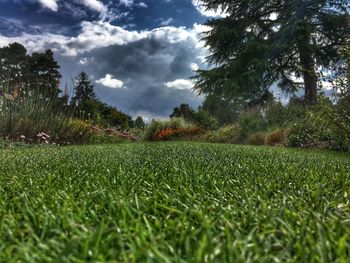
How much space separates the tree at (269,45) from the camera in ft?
58.1

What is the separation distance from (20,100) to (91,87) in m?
28.1

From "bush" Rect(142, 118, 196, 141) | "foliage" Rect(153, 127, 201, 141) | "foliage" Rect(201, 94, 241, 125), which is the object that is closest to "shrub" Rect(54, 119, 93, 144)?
"foliage" Rect(153, 127, 201, 141)

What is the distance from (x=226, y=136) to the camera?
13555mm

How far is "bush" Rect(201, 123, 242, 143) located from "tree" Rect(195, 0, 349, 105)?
4926 mm

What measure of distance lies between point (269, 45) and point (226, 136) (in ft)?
23.8

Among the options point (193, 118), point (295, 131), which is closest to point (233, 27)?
point (193, 118)

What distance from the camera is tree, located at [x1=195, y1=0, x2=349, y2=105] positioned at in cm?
1772

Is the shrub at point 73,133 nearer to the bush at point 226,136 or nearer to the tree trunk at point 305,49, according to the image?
the bush at point 226,136

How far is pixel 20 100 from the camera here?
32.0 ft

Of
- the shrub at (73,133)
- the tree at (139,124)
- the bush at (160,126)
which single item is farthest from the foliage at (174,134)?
the tree at (139,124)

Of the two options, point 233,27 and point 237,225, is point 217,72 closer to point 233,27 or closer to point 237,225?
point 233,27

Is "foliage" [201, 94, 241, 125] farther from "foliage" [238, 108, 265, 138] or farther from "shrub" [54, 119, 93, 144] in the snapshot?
Answer: "shrub" [54, 119, 93, 144]

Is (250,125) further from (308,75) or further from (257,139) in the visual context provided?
(308,75)

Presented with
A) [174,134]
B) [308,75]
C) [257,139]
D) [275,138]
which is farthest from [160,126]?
[308,75]
